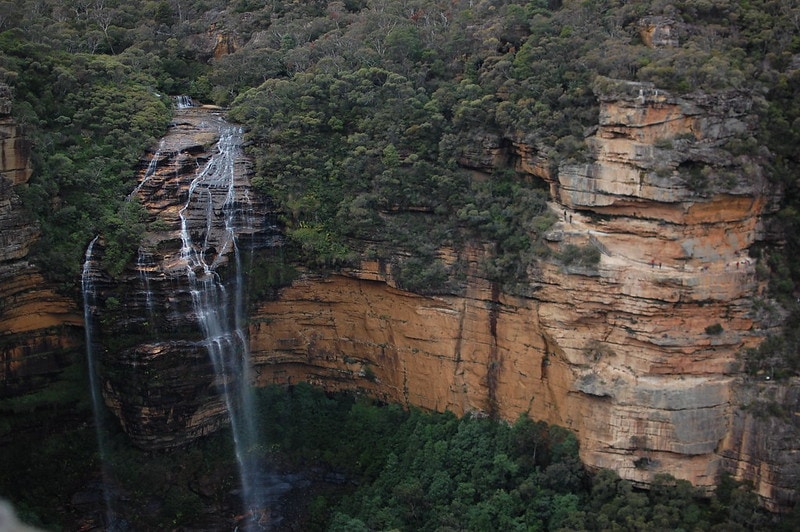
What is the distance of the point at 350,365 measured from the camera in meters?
25.1

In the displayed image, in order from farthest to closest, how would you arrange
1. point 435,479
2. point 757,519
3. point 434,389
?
1. point 434,389
2. point 435,479
3. point 757,519

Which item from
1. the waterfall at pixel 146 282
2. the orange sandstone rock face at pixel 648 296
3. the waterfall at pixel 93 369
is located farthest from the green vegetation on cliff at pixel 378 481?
the waterfall at pixel 146 282

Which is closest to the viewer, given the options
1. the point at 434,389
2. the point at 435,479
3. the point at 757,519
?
the point at 757,519

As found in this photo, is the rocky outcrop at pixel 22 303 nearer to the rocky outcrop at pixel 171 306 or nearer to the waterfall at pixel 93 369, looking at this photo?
the waterfall at pixel 93 369

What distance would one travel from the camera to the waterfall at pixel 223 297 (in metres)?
22.7

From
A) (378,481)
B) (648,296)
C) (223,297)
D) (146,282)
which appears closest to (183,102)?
(223,297)

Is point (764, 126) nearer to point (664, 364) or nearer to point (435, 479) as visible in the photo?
point (664, 364)

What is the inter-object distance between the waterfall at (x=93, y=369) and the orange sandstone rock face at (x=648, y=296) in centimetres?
1024

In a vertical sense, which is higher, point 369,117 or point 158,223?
point 369,117

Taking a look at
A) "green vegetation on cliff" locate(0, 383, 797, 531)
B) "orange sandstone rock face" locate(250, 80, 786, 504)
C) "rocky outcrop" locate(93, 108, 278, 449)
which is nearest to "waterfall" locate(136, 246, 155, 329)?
"rocky outcrop" locate(93, 108, 278, 449)

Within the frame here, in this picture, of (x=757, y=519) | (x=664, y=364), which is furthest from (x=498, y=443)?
(x=757, y=519)

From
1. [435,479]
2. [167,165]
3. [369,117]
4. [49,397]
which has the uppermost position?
[369,117]

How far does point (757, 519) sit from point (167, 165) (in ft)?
58.8

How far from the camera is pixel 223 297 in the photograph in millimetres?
23203
